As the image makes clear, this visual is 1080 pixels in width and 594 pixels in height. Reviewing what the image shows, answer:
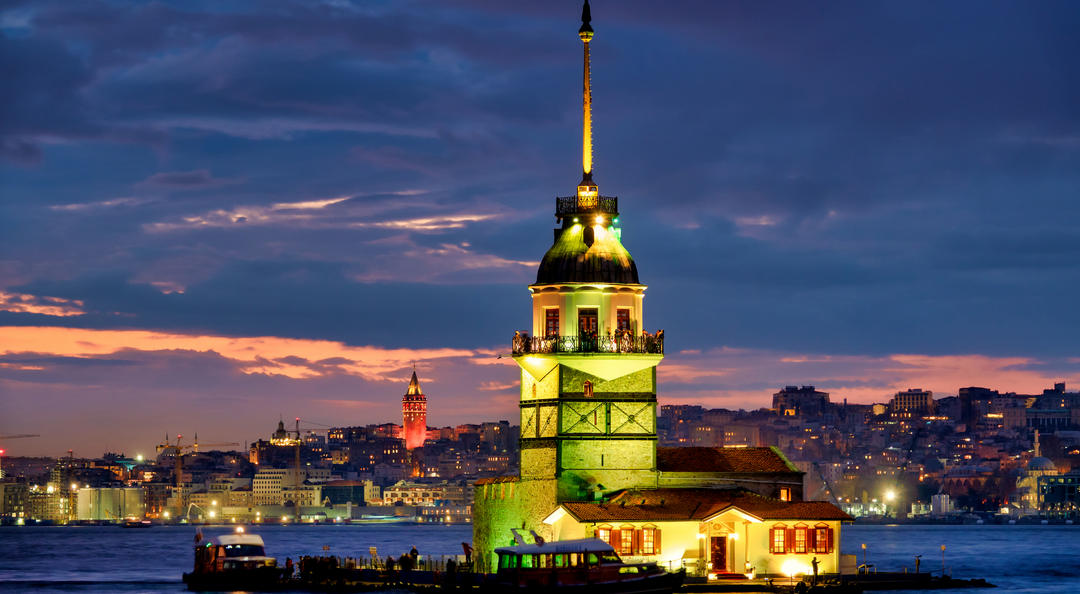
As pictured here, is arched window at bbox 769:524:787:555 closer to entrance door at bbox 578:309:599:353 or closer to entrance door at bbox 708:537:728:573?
entrance door at bbox 708:537:728:573

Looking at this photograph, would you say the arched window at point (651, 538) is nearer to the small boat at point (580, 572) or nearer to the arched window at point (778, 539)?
the small boat at point (580, 572)

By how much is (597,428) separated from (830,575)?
10.3 meters

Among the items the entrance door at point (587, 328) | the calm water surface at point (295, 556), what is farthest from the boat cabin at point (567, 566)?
the calm water surface at point (295, 556)

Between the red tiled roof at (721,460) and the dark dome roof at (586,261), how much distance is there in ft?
24.0

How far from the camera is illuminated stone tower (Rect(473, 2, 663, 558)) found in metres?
64.1

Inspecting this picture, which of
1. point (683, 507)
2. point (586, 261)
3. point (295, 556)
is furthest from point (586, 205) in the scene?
point (295, 556)

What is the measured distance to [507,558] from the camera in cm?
5819

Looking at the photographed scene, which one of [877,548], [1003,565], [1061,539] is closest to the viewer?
[1003,565]

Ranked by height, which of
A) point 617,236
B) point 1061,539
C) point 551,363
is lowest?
point 1061,539

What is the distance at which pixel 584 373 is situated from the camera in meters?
64.4

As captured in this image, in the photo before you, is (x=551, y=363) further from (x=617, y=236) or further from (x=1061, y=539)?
(x=1061, y=539)

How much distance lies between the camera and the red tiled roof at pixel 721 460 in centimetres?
6644


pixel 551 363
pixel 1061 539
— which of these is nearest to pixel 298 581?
pixel 551 363

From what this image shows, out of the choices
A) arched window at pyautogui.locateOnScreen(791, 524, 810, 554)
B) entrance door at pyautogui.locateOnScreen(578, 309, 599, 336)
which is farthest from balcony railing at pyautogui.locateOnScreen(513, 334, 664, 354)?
arched window at pyautogui.locateOnScreen(791, 524, 810, 554)
